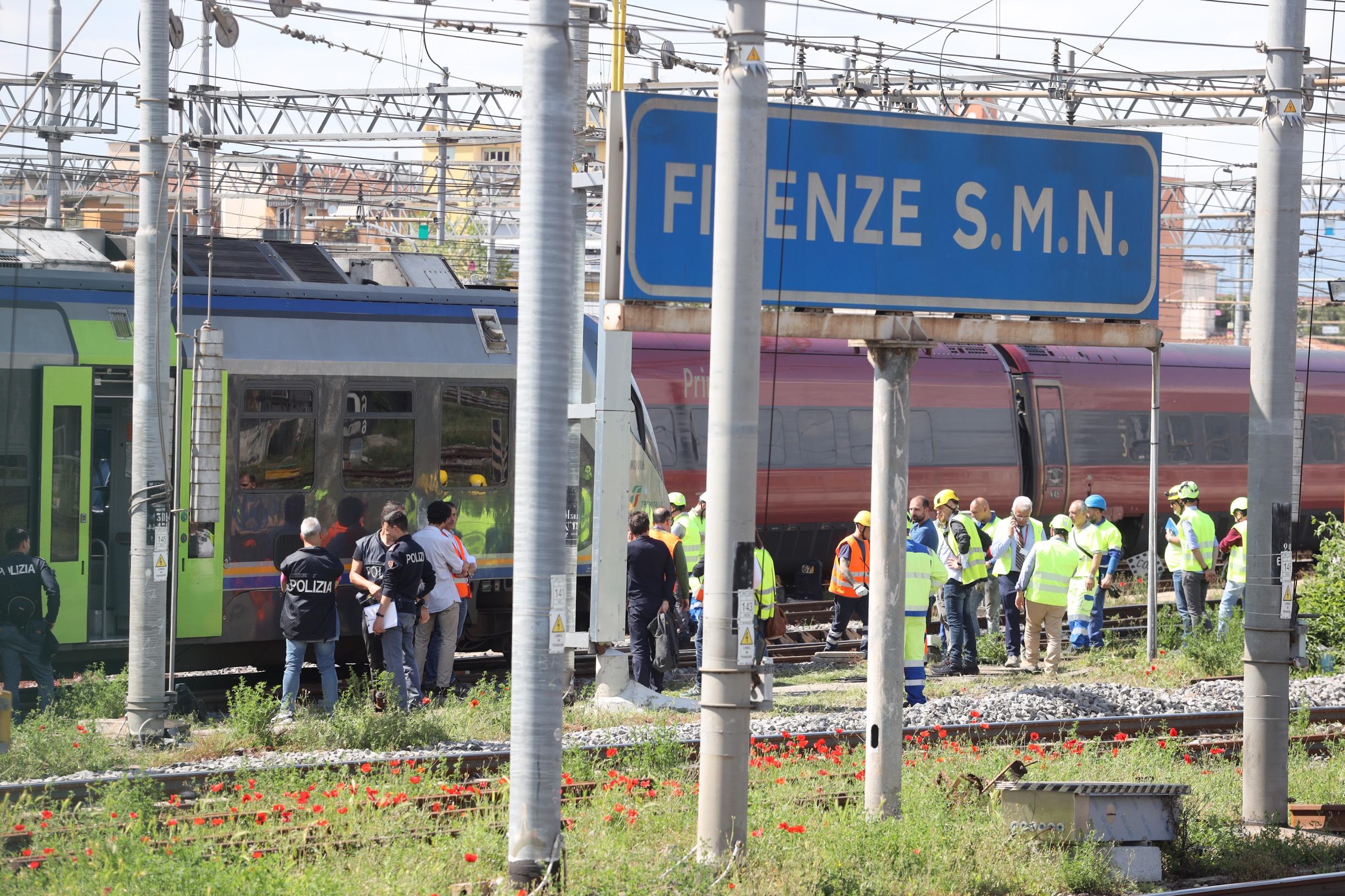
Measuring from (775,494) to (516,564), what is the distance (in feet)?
44.3

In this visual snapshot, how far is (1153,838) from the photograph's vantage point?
8172 mm

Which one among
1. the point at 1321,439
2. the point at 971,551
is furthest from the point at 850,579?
the point at 1321,439

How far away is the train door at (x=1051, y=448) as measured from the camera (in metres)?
22.4

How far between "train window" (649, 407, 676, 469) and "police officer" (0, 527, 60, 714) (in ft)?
27.4

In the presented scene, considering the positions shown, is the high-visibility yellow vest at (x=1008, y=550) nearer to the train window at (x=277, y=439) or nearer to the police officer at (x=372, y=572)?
the police officer at (x=372, y=572)

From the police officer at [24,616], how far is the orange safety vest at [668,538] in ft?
16.4

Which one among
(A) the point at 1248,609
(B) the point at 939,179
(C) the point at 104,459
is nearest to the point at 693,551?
(C) the point at 104,459

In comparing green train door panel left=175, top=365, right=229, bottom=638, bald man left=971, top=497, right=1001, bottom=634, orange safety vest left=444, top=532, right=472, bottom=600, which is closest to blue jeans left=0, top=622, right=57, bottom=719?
green train door panel left=175, top=365, right=229, bottom=638

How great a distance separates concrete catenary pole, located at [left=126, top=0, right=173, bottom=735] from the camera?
1085cm

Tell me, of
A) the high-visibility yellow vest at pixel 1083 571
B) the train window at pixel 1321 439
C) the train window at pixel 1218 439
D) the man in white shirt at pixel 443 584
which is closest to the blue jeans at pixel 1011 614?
the high-visibility yellow vest at pixel 1083 571

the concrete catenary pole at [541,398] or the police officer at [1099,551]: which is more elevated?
the concrete catenary pole at [541,398]

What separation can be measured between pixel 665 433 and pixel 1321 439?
1329 centimetres

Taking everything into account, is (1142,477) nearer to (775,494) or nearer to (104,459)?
(775,494)

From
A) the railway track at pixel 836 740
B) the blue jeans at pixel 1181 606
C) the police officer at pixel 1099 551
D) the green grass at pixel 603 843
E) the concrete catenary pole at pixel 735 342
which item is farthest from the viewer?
the blue jeans at pixel 1181 606
